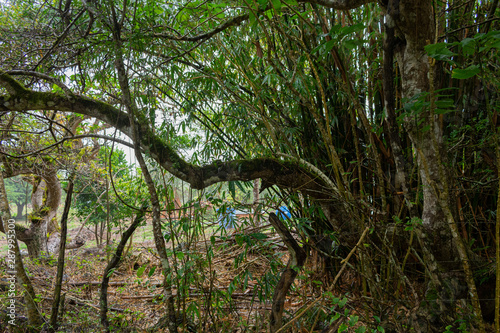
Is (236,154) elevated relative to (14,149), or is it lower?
lower

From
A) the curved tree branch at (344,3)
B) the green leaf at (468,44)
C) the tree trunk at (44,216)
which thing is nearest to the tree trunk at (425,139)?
the curved tree branch at (344,3)

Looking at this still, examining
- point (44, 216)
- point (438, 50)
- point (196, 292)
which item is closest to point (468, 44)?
point (438, 50)

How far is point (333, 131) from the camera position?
76.7 inches

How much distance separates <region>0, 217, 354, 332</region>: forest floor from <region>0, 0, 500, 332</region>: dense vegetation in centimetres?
10

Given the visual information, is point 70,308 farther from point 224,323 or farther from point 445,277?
point 445,277

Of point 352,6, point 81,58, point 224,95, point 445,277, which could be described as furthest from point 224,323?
point 81,58

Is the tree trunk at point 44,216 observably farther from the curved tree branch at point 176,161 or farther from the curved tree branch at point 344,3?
the curved tree branch at point 344,3

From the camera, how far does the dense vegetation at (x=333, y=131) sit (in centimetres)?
121

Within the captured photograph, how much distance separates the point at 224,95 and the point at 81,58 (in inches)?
41.3

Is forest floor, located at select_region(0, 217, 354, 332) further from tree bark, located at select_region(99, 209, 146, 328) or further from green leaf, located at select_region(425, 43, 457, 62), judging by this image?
green leaf, located at select_region(425, 43, 457, 62)

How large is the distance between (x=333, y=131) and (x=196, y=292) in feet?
5.09

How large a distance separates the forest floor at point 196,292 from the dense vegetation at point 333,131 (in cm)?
10

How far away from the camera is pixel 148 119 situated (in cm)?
184

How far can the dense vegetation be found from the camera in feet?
3.97
